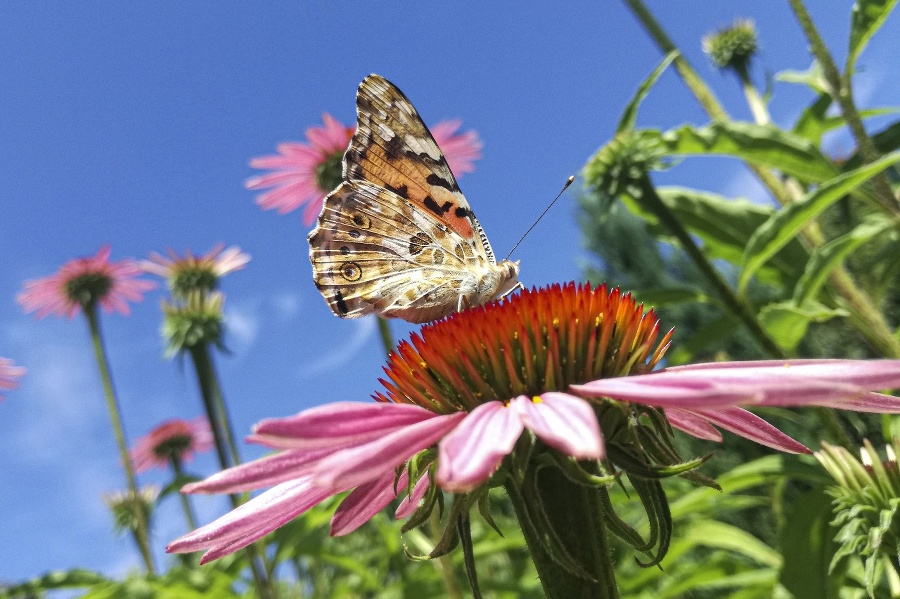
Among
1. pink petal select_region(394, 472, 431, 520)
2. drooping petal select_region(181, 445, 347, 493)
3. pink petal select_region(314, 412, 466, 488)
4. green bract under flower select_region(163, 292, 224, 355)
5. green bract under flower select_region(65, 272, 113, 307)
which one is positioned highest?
green bract under flower select_region(65, 272, 113, 307)

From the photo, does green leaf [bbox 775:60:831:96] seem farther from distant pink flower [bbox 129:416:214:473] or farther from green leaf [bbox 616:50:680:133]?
distant pink flower [bbox 129:416:214:473]

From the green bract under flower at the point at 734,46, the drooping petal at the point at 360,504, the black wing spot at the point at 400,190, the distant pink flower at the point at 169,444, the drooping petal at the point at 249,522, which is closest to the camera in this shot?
the drooping petal at the point at 249,522

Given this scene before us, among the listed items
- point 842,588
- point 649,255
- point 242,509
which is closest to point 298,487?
point 242,509

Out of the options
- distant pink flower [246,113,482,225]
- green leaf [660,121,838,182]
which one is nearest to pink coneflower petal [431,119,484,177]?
distant pink flower [246,113,482,225]

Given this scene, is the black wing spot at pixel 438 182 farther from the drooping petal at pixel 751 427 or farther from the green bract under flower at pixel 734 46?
the green bract under flower at pixel 734 46

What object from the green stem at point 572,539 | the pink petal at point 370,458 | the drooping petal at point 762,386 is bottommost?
the green stem at point 572,539

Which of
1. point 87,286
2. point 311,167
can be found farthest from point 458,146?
point 87,286

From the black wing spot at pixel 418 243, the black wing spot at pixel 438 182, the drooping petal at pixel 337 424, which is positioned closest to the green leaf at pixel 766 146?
the black wing spot at pixel 438 182
